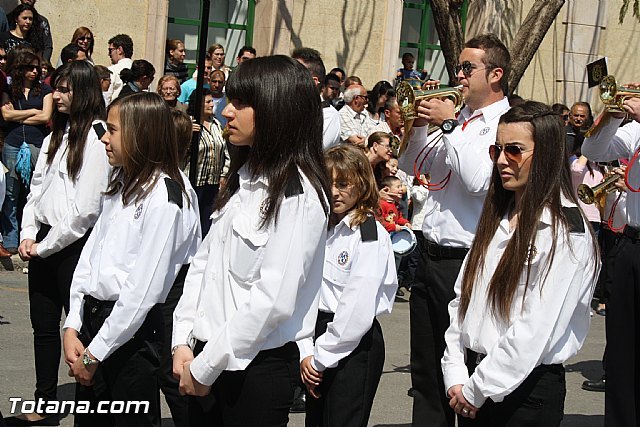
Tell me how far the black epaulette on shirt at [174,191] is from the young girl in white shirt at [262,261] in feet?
2.82

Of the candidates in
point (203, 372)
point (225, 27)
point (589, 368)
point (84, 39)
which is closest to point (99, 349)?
point (203, 372)

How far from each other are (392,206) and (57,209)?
486 centimetres

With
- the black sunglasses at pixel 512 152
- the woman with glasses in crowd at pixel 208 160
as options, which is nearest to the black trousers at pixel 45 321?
the black sunglasses at pixel 512 152

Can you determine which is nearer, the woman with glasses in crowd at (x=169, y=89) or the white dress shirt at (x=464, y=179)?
the white dress shirt at (x=464, y=179)

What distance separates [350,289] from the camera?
4867 millimetres

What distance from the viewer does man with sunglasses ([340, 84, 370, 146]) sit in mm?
12359

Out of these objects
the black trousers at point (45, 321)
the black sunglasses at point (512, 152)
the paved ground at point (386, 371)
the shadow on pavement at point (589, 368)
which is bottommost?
the shadow on pavement at point (589, 368)

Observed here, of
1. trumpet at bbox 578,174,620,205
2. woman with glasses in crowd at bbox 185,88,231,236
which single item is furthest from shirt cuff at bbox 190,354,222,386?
woman with glasses in crowd at bbox 185,88,231,236

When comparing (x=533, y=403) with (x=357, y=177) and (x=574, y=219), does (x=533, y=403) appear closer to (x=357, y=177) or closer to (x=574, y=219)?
(x=574, y=219)

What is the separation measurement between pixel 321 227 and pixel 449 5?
10306 millimetres

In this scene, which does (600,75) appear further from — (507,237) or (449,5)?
(449,5)

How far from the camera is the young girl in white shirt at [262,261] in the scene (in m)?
3.45

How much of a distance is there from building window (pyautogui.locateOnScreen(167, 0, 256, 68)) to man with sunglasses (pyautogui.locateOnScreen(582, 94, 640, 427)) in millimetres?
9274

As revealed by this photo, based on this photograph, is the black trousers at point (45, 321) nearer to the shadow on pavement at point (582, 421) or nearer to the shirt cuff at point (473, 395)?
the shirt cuff at point (473, 395)
